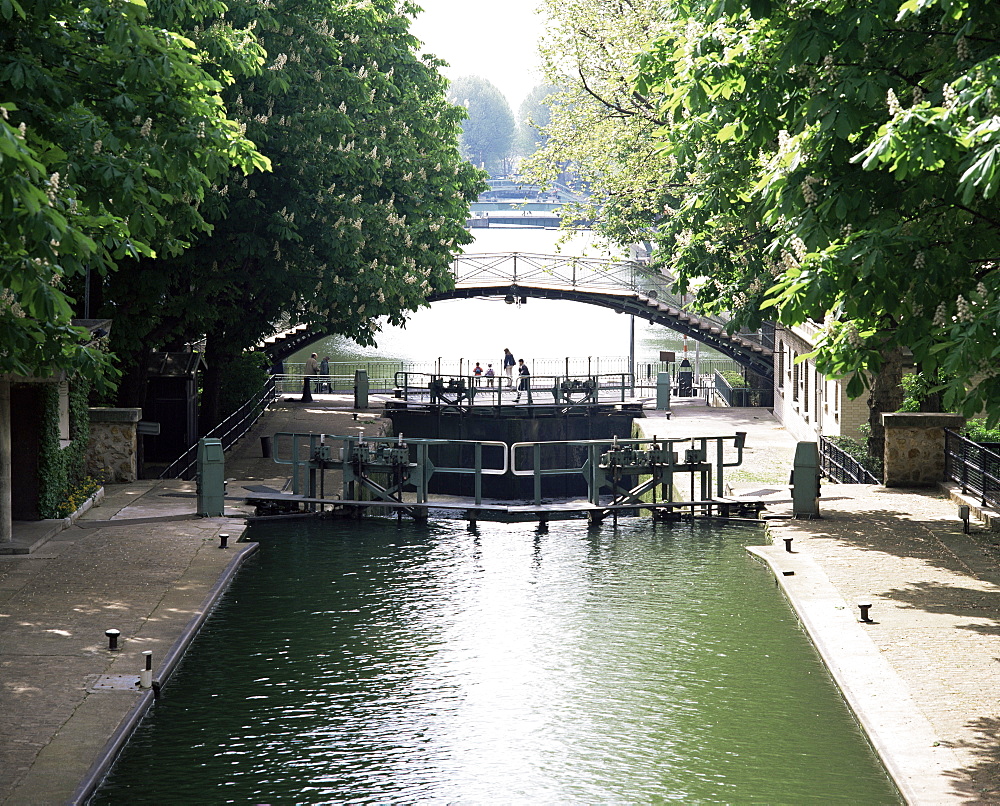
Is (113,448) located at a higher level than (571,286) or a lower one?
lower

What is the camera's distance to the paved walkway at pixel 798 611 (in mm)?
10422

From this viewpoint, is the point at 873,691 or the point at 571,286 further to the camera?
the point at 571,286

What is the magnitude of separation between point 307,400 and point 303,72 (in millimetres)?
18398

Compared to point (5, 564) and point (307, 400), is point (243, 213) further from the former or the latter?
point (307, 400)

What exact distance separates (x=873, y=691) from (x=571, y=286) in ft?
129

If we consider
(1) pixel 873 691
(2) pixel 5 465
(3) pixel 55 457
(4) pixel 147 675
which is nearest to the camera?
(1) pixel 873 691

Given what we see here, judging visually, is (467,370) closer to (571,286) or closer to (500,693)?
(571,286)

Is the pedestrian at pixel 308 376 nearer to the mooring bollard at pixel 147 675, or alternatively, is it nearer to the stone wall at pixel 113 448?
the stone wall at pixel 113 448

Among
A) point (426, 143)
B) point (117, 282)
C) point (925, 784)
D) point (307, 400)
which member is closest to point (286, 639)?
point (925, 784)

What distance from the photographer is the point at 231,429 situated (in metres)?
31.8

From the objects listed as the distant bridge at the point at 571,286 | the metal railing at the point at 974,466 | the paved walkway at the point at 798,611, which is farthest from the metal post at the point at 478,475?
the distant bridge at the point at 571,286

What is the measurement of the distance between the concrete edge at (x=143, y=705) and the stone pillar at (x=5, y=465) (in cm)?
323

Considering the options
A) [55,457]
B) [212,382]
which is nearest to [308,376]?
[212,382]

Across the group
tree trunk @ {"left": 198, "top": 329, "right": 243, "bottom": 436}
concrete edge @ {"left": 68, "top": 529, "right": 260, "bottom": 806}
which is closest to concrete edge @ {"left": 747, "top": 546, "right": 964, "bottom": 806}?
concrete edge @ {"left": 68, "top": 529, "right": 260, "bottom": 806}
